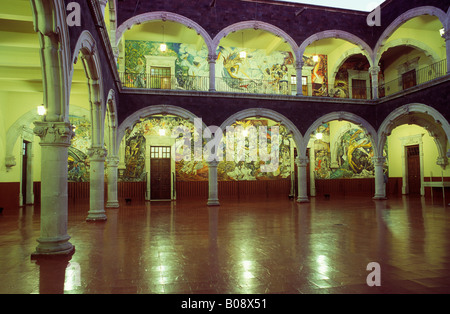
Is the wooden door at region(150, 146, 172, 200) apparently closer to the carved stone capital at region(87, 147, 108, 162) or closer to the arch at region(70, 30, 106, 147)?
the carved stone capital at region(87, 147, 108, 162)

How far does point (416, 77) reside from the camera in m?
18.5

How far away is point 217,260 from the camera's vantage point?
523 centimetres

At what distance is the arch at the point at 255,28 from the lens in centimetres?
1562

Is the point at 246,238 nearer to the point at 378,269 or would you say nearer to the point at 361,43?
the point at 378,269

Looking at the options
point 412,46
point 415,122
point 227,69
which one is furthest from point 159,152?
point 412,46

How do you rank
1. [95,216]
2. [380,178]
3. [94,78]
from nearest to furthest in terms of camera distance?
[94,78] < [95,216] < [380,178]

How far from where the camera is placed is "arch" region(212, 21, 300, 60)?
15.6 metres

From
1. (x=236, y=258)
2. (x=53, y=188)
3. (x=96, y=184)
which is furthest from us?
(x=96, y=184)

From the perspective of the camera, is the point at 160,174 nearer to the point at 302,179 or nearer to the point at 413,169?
the point at 302,179

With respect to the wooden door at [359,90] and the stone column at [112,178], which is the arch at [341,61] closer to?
the wooden door at [359,90]

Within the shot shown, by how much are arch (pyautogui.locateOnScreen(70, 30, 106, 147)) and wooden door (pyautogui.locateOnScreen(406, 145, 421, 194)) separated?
18016 millimetres

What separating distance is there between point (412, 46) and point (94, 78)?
53.7ft
